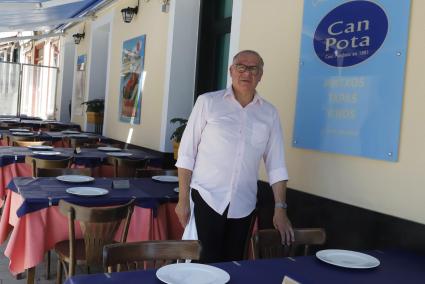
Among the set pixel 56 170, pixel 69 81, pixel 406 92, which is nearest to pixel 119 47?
pixel 56 170

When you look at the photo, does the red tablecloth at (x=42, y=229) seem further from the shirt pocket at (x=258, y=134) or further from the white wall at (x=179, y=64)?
the white wall at (x=179, y=64)

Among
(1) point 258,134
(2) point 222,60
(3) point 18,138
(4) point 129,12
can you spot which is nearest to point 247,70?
(1) point 258,134

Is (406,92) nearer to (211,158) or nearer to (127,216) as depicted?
(211,158)

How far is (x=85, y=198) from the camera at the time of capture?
323 centimetres

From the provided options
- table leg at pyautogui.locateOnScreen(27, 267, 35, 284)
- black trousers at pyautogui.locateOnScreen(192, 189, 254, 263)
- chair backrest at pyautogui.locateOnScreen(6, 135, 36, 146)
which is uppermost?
chair backrest at pyautogui.locateOnScreen(6, 135, 36, 146)

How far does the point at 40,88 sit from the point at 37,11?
6332mm

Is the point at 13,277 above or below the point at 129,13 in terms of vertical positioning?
below

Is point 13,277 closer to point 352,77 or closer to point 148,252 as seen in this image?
point 148,252

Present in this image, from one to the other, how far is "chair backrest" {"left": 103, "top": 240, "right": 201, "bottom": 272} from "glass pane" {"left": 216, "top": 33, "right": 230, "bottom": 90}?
365 centimetres

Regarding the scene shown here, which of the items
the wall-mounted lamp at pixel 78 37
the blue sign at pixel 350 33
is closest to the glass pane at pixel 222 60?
the blue sign at pixel 350 33

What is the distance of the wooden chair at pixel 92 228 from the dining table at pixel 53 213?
0.20 m

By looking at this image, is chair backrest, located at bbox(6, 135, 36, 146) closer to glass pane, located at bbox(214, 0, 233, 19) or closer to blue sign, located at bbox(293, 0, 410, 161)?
glass pane, located at bbox(214, 0, 233, 19)

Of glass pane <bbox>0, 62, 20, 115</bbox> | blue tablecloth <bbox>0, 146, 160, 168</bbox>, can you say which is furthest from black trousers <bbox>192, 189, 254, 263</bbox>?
glass pane <bbox>0, 62, 20, 115</bbox>

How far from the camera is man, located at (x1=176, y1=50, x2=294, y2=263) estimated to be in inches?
104
